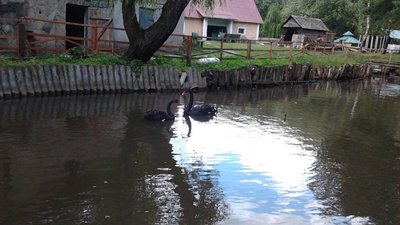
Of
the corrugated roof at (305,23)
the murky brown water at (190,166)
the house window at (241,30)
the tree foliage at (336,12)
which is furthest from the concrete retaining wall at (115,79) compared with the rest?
the tree foliage at (336,12)

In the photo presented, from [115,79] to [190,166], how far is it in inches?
340

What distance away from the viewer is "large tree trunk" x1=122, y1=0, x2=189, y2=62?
16.9m

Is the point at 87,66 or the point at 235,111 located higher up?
the point at 87,66

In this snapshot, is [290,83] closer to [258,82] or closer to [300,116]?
[258,82]

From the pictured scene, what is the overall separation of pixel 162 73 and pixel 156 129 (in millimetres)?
6729

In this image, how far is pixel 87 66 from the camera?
15445 mm

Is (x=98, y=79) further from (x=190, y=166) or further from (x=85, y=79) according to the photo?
(x=190, y=166)

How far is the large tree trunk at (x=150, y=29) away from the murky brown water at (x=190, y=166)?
11.0 feet

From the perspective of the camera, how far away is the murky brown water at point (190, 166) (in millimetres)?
6324

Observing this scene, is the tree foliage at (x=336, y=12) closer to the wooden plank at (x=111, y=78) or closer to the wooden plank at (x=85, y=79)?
the wooden plank at (x=111, y=78)

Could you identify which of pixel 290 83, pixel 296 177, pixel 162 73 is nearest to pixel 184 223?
pixel 296 177

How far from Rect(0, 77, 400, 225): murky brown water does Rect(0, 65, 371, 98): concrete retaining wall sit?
2.04ft

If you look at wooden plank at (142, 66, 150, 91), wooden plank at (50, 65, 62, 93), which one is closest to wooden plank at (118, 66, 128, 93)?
wooden plank at (142, 66, 150, 91)

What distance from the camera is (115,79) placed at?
1619 cm
